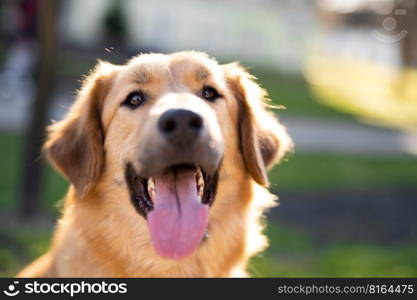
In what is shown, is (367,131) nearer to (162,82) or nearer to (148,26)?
(148,26)

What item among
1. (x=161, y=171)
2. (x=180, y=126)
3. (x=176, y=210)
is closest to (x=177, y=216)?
(x=176, y=210)

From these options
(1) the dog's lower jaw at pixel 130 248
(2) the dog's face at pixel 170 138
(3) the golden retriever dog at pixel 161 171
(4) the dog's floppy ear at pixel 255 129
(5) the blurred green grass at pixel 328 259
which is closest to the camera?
(2) the dog's face at pixel 170 138

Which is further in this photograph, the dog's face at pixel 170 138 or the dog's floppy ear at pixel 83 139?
the dog's floppy ear at pixel 83 139

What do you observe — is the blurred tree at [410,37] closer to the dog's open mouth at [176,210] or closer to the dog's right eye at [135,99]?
the dog's right eye at [135,99]

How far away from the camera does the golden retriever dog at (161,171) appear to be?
12.1ft

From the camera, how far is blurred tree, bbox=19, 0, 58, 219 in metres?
7.44

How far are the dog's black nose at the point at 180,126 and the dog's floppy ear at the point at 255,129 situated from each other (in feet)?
3.35

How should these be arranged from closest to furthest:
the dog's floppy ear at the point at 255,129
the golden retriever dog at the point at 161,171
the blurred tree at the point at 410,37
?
the golden retriever dog at the point at 161,171 → the dog's floppy ear at the point at 255,129 → the blurred tree at the point at 410,37

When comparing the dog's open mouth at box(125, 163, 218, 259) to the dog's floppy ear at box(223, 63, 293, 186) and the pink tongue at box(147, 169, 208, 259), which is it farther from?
the dog's floppy ear at box(223, 63, 293, 186)

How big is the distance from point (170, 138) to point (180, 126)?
0.09 m

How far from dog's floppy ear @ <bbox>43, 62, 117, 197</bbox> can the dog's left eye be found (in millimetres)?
705

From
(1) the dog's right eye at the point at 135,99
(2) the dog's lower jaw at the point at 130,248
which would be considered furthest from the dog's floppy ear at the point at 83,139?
(1) the dog's right eye at the point at 135,99

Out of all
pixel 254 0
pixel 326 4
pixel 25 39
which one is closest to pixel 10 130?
pixel 25 39

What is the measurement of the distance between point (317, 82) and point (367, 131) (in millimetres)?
11549
